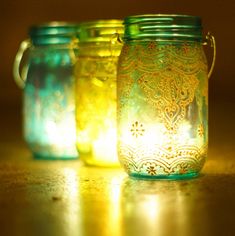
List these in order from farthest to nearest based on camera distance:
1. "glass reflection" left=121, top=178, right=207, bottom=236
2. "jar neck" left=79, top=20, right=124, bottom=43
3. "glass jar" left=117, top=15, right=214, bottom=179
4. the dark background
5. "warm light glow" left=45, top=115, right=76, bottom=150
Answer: the dark background, "warm light glow" left=45, top=115, right=76, bottom=150, "jar neck" left=79, top=20, right=124, bottom=43, "glass jar" left=117, top=15, right=214, bottom=179, "glass reflection" left=121, top=178, right=207, bottom=236

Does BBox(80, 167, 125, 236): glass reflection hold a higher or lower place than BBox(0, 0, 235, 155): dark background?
lower

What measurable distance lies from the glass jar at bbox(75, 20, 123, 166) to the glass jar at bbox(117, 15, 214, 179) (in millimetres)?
153

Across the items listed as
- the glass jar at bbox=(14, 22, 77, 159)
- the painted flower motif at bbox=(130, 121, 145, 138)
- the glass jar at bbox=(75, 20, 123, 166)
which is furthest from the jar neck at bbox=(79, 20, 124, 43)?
the painted flower motif at bbox=(130, 121, 145, 138)

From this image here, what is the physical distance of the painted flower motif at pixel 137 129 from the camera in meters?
1.38

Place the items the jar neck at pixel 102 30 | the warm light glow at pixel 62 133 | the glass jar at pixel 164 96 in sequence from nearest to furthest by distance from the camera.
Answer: the glass jar at pixel 164 96 → the jar neck at pixel 102 30 → the warm light glow at pixel 62 133

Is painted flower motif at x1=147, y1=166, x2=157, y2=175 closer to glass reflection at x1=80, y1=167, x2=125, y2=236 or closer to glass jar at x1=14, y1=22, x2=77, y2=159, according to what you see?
glass reflection at x1=80, y1=167, x2=125, y2=236

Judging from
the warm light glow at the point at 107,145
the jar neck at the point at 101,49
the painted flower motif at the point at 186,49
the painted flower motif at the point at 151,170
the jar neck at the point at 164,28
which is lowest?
the painted flower motif at the point at 151,170

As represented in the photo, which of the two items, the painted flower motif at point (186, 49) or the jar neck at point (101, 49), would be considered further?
the jar neck at point (101, 49)

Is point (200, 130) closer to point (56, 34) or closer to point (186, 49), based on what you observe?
point (186, 49)

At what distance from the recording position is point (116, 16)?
9.64 feet

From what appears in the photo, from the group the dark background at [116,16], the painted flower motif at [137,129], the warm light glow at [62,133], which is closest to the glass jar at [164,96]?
the painted flower motif at [137,129]

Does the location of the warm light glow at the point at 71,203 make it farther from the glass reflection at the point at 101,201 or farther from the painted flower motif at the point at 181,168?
the painted flower motif at the point at 181,168

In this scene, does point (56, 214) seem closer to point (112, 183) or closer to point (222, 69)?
point (112, 183)

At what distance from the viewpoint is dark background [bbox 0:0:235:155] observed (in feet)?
8.60
